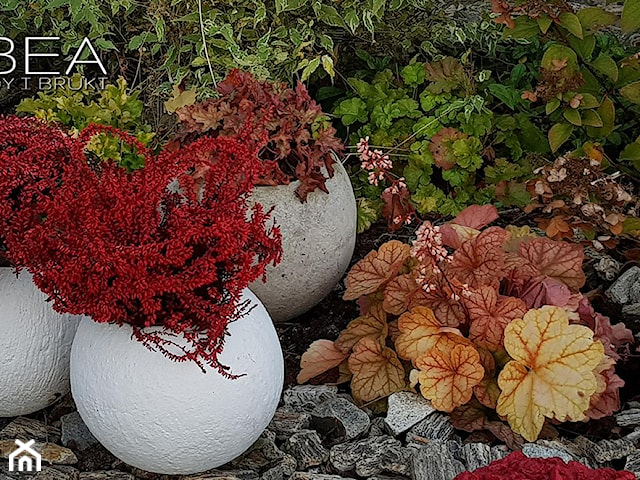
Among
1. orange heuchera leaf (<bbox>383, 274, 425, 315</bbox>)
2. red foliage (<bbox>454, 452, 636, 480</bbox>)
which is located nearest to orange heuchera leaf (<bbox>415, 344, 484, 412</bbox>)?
orange heuchera leaf (<bbox>383, 274, 425, 315</bbox>)

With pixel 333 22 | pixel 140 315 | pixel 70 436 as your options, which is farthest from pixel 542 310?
pixel 333 22

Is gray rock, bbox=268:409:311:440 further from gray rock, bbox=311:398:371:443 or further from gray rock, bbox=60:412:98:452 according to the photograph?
gray rock, bbox=60:412:98:452

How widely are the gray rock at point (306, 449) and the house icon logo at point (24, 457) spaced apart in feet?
1.85

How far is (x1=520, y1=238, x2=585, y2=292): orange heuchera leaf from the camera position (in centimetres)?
246

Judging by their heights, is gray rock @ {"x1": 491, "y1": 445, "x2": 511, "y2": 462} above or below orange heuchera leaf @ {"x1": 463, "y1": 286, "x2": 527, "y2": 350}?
below

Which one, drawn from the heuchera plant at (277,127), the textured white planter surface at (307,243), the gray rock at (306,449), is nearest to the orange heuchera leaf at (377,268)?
the textured white planter surface at (307,243)

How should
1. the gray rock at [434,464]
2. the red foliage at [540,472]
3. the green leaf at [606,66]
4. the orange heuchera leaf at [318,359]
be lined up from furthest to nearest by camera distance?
the green leaf at [606,66]
the orange heuchera leaf at [318,359]
the gray rock at [434,464]
the red foliage at [540,472]

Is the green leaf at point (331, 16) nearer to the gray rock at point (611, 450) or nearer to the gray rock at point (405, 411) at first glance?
the gray rock at point (405, 411)

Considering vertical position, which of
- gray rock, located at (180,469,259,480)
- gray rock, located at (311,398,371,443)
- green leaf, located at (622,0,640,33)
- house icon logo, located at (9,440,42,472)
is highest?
green leaf, located at (622,0,640,33)

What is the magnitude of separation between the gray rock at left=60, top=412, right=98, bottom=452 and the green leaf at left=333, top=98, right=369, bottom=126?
159 centimetres

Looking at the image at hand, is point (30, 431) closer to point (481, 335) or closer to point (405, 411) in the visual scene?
point (405, 411)

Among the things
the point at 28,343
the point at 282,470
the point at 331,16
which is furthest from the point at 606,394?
the point at 331,16

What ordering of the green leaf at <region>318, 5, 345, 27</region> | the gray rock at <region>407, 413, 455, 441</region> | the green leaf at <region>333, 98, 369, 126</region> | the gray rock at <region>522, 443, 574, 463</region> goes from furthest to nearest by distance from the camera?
the green leaf at <region>333, 98, 369, 126</region>
the green leaf at <region>318, 5, 345, 27</region>
the gray rock at <region>407, 413, 455, 441</region>
the gray rock at <region>522, 443, 574, 463</region>

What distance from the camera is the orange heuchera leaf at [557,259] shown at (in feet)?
8.07
